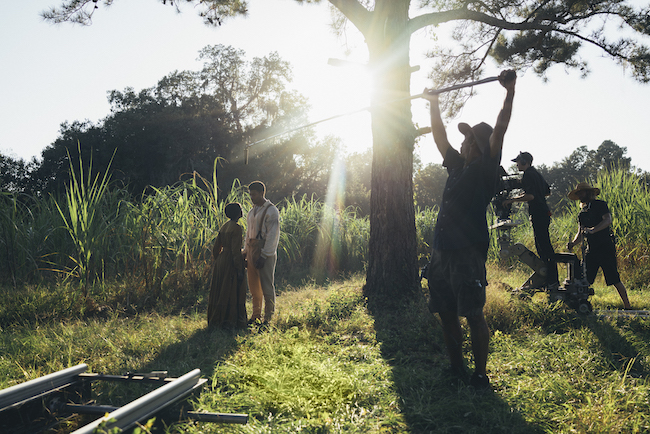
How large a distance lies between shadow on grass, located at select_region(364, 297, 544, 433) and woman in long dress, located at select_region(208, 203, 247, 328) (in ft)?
5.18

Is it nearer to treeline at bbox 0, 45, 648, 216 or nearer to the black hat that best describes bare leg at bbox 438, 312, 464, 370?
the black hat

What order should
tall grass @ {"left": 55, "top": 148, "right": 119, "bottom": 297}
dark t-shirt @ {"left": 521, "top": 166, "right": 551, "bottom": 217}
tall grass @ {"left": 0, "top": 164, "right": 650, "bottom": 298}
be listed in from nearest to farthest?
dark t-shirt @ {"left": 521, "top": 166, "right": 551, "bottom": 217}, tall grass @ {"left": 55, "top": 148, "right": 119, "bottom": 297}, tall grass @ {"left": 0, "top": 164, "right": 650, "bottom": 298}

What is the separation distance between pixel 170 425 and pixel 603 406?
2.39 meters

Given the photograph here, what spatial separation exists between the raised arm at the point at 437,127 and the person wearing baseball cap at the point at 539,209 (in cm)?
226

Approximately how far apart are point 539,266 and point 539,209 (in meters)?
0.70

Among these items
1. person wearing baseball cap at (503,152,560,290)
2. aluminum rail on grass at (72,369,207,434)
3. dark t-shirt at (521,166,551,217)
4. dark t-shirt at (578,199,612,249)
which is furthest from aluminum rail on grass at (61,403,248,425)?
dark t-shirt at (578,199,612,249)

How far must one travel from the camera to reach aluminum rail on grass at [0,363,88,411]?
6.68 ft

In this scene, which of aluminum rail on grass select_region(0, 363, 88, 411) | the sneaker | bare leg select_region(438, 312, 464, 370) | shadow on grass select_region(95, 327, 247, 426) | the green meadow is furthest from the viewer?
bare leg select_region(438, 312, 464, 370)

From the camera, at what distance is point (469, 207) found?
9.30 feet

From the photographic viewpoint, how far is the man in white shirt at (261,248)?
4.74 meters

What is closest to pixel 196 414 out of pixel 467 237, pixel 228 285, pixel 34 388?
pixel 34 388

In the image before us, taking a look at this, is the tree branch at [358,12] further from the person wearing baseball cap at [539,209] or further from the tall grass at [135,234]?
the tall grass at [135,234]

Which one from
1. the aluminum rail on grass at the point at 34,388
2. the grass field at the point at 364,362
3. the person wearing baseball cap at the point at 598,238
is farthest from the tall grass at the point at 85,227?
the person wearing baseball cap at the point at 598,238

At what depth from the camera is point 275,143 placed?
28.6 meters
